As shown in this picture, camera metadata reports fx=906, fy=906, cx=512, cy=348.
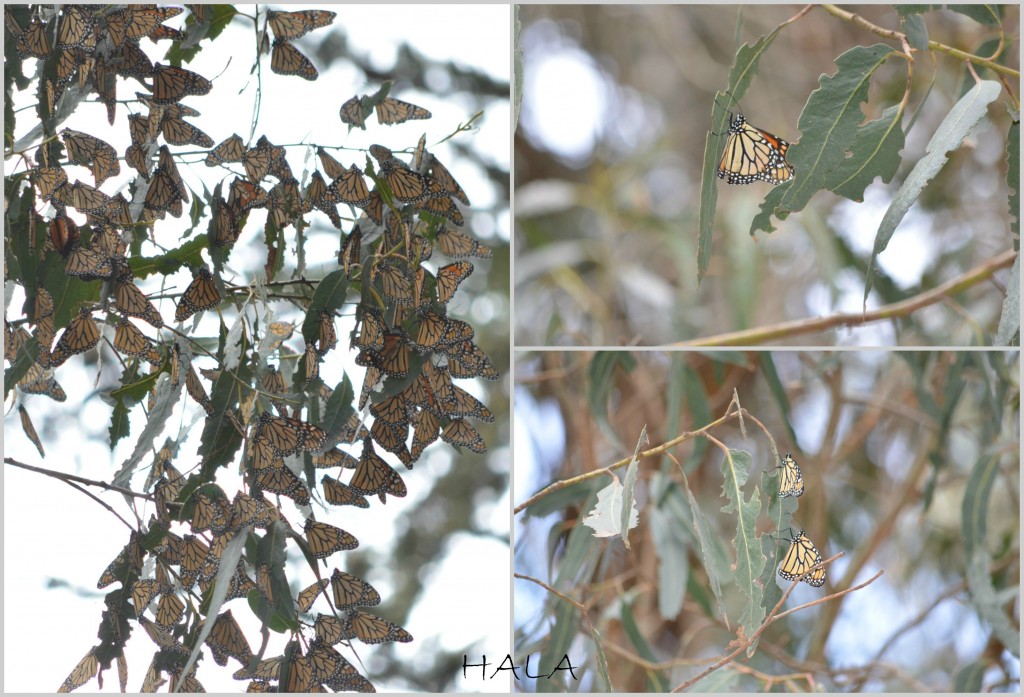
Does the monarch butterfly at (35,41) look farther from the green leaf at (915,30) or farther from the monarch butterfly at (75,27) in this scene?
the green leaf at (915,30)

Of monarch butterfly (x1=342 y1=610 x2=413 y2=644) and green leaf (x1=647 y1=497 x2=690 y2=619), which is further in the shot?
green leaf (x1=647 y1=497 x2=690 y2=619)

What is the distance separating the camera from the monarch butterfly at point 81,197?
0.60 m

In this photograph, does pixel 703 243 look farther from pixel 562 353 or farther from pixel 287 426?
pixel 562 353

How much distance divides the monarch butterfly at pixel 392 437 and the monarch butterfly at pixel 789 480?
0.29 metres

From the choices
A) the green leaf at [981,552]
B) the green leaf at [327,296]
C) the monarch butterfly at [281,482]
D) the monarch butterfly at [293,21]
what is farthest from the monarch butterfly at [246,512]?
the green leaf at [981,552]

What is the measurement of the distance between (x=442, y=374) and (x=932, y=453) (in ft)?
2.15

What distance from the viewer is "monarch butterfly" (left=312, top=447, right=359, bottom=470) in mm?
611

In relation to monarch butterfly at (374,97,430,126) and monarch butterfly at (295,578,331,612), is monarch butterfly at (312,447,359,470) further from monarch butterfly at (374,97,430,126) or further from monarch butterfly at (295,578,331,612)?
monarch butterfly at (374,97,430,126)

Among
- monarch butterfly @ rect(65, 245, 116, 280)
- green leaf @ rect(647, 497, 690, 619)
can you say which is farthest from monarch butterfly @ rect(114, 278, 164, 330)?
green leaf @ rect(647, 497, 690, 619)

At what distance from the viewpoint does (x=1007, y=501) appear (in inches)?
51.8

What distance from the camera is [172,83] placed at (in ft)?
2.00

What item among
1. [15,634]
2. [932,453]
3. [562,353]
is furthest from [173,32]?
[932,453]

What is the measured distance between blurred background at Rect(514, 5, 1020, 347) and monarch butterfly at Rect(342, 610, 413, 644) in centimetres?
52

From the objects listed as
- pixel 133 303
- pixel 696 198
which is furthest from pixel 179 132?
pixel 696 198
